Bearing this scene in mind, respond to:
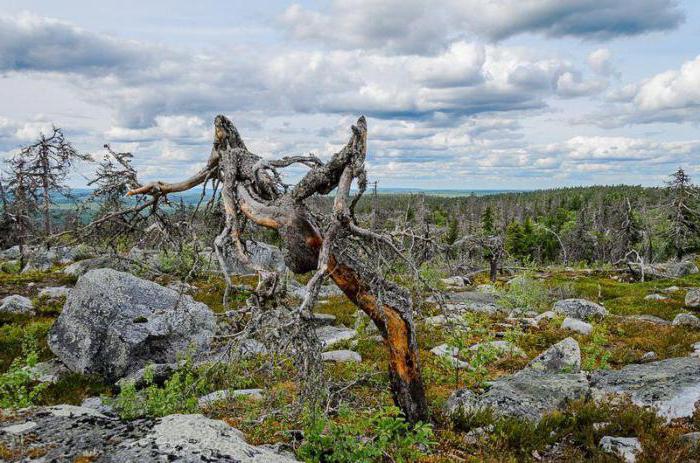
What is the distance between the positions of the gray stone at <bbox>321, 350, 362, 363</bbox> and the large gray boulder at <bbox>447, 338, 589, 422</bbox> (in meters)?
4.17

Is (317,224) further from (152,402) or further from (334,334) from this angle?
(334,334)

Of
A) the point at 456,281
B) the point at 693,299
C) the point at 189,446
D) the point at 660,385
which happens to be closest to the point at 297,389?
the point at 189,446

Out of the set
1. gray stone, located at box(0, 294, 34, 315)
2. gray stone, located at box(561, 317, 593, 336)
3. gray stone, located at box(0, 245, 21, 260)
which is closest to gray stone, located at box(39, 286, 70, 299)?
gray stone, located at box(0, 294, 34, 315)

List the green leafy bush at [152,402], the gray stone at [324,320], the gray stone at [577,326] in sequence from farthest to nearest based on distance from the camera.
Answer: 1. the gray stone at [324,320]
2. the gray stone at [577,326]
3. the green leafy bush at [152,402]

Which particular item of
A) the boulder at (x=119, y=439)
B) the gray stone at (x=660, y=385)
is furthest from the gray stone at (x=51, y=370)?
the gray stone at (x=660, y=385)

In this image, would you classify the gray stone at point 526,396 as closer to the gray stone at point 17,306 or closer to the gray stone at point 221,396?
the gray stone at point 221,396

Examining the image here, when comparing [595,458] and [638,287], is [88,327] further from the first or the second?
[638,287]

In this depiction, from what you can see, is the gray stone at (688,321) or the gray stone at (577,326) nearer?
the gray stone at (577,326)

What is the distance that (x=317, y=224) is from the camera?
6137mm

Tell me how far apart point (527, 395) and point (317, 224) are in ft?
18.0

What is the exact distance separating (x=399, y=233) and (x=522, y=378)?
561 cm

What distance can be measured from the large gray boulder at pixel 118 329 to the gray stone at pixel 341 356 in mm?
3240

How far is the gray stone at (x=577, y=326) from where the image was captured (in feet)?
52.6

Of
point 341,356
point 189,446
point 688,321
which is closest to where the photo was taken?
point 189,446
